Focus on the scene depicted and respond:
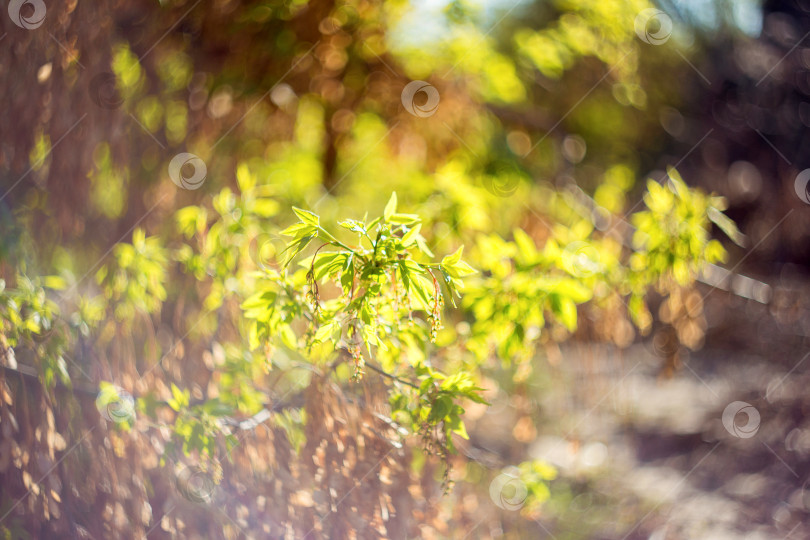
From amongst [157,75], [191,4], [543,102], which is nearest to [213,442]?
[157,75]

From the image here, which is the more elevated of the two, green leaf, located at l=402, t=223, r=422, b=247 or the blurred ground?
green leaf, located at l=402, t=223, r=422, b=247

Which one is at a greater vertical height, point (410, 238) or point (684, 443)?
point (410, 238)

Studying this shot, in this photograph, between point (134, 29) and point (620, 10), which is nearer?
point (134, 29)

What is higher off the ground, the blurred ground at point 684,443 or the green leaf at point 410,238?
the green leaf at point 410,238

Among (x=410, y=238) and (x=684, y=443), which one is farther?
(x=684, y=443)

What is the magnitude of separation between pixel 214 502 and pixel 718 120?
338 cm

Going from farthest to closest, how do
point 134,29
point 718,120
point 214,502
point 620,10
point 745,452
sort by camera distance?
point 718,120 → point 745,452 → point 620,10 → point 134,29 → point 214,502

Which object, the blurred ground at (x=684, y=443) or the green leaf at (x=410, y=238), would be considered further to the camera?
the blurred ground at (x=684, y=443)

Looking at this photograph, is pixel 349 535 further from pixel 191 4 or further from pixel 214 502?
pixel 191 4

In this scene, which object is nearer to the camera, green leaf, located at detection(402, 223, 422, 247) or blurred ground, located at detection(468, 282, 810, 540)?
green leaf, located at detection(402, 223, 422, 247)

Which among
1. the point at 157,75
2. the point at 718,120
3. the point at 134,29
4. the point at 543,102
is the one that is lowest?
the point at 718,120


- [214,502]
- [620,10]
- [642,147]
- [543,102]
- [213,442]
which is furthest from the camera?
[642,147]

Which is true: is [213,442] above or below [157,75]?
below

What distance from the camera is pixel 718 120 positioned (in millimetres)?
3154
